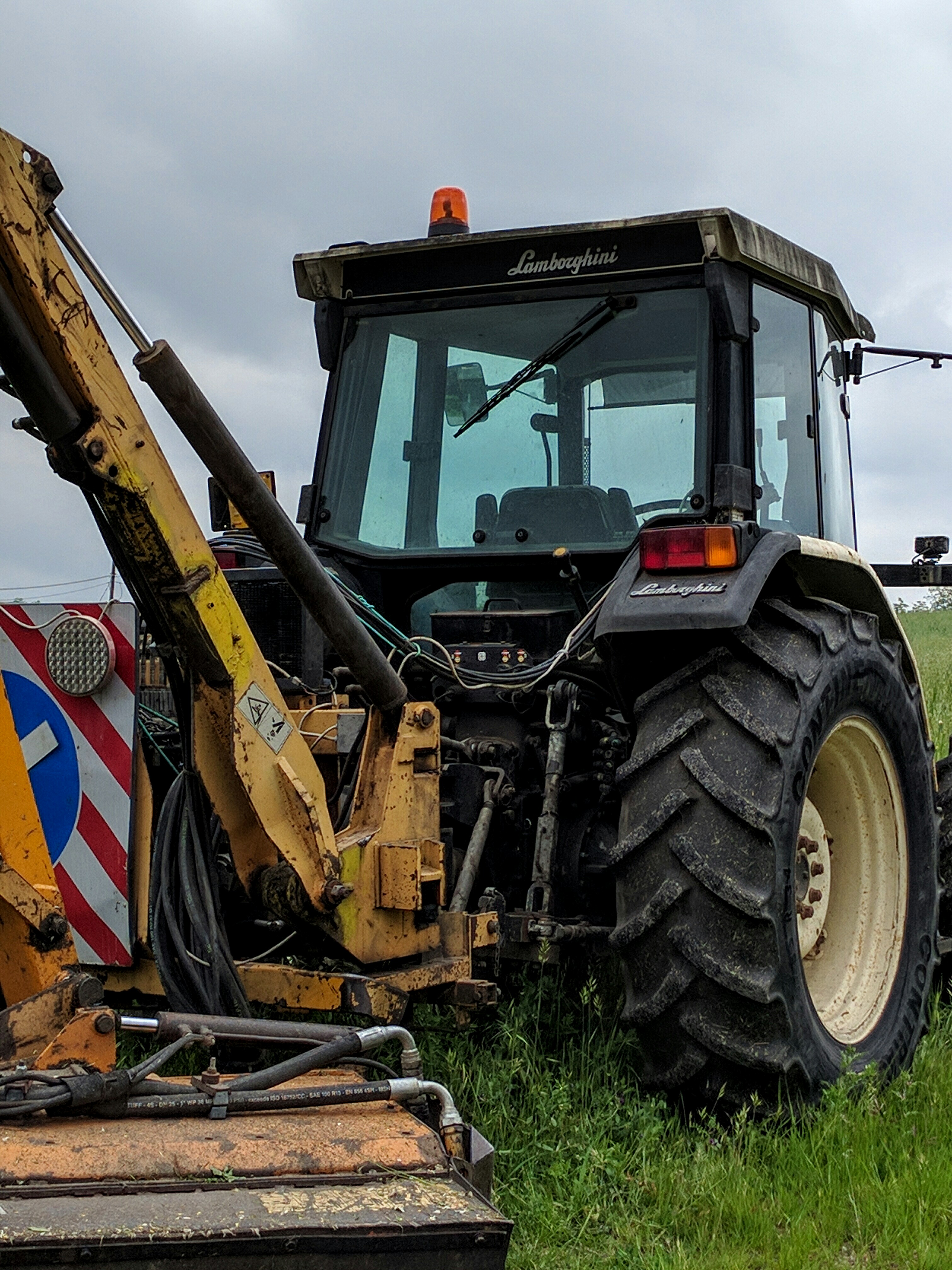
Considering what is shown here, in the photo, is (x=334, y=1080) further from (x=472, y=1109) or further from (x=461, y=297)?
(x=461, y=297)

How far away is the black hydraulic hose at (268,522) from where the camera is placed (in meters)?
3.11

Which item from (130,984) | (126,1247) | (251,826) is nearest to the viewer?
(126,1247)

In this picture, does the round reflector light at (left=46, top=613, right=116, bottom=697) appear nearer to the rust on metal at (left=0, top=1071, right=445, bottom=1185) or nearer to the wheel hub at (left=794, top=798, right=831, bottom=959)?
the rust on metal at (left=0, top=1071, right=445, bottom=1185)

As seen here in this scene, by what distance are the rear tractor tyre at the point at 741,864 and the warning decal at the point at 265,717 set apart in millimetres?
835

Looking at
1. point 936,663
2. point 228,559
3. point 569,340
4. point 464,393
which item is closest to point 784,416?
point 569,340

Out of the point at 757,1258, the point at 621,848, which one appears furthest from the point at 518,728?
the point at 757,1258

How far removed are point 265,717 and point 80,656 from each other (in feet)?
1.76

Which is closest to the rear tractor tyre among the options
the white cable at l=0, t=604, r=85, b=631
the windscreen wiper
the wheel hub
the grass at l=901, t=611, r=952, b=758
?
the wheel hub

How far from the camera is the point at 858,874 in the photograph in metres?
4.36

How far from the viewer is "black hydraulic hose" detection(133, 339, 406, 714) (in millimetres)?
3109

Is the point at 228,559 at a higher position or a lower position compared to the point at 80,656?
A: higher

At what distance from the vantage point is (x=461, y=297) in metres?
4.71

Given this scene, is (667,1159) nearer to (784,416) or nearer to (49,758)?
(49,758)

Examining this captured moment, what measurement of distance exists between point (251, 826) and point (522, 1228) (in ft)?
3.37
